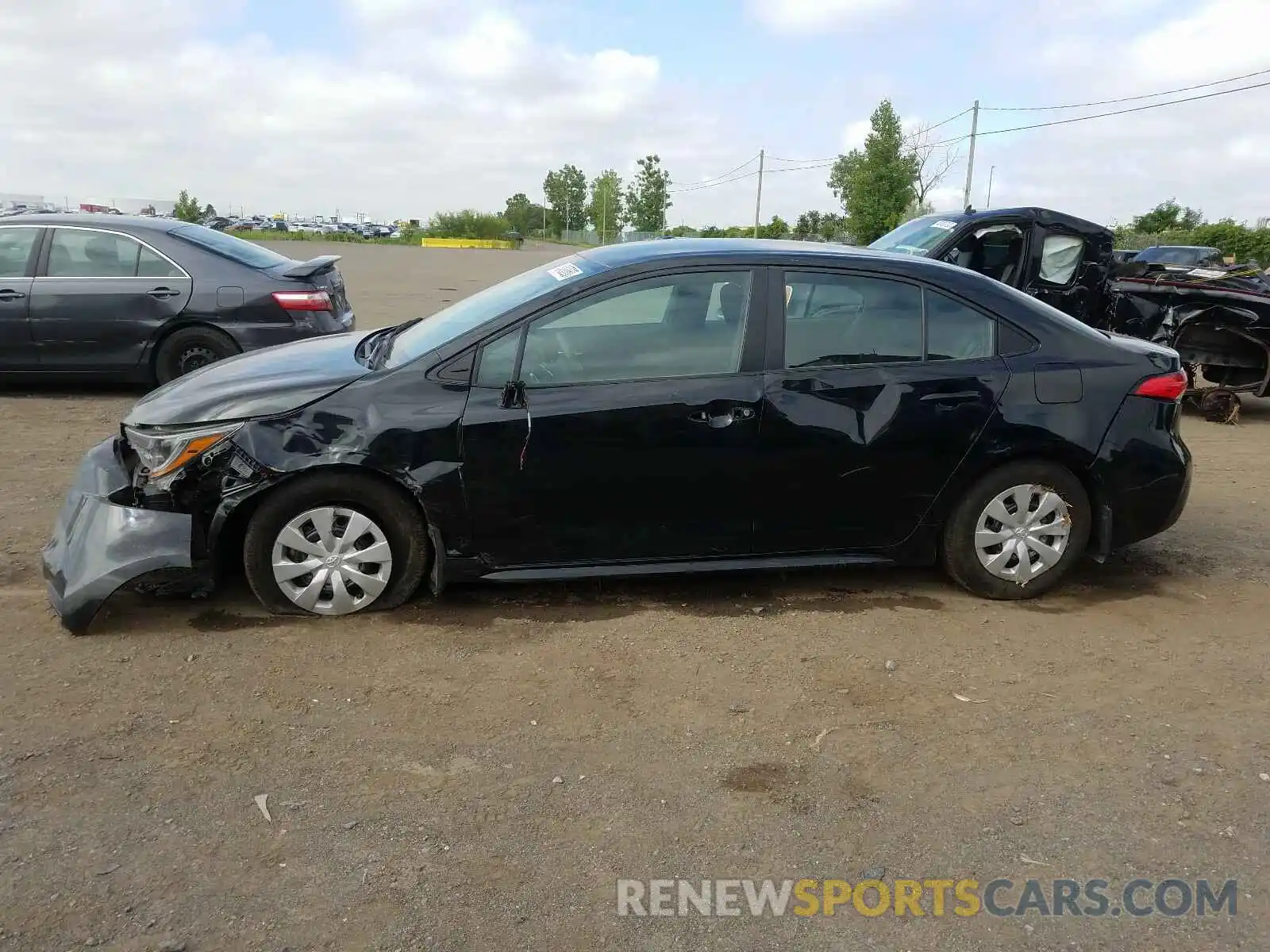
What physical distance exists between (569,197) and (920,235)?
103926 mm

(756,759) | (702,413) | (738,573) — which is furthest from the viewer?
(738,573)

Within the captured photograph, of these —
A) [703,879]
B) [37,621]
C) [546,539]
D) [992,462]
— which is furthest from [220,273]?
[703,879]

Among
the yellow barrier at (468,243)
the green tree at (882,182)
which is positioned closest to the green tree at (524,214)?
the yellow barrier at (468,243)

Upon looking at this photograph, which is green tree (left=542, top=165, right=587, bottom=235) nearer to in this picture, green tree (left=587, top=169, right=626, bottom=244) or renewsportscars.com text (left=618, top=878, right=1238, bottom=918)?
green tree (left=587, top=169, right=626, bottom=244)

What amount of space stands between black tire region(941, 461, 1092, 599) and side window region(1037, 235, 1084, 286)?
5.89m

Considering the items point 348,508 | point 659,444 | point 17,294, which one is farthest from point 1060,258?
point 17,294

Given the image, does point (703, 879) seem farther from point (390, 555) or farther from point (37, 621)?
point (37, 621)

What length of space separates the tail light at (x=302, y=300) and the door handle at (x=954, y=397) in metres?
5.92

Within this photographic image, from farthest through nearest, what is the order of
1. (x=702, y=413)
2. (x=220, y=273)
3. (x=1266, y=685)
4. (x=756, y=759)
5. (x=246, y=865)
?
(x=220, y=273) → (x=702, y=413) → (x=1266, y=685) → (x=756, y=759) → (x=246, y=865)

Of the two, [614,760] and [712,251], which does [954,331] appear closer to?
[712,251]

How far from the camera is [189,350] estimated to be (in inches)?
349

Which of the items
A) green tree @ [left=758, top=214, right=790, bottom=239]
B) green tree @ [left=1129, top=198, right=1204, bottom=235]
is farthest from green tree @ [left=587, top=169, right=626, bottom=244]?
green tree @ [left=1129, top=198, right=1204, bottom=235]

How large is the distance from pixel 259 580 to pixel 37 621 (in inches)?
37.3

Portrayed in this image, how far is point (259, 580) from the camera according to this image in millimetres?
4391
